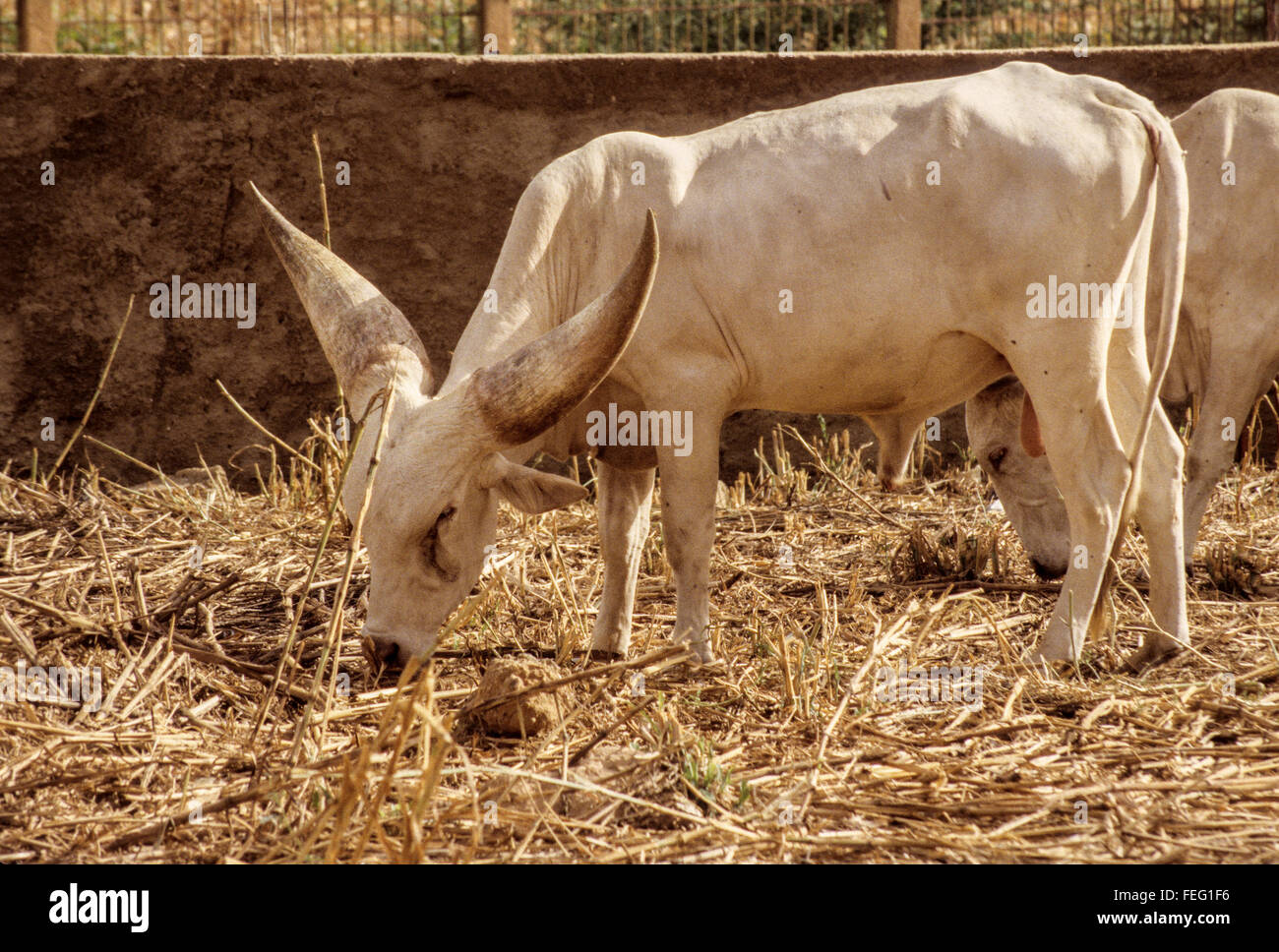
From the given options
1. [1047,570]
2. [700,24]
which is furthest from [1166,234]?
[700,24]

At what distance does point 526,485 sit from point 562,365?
1.30ft

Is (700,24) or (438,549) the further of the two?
(700,24)

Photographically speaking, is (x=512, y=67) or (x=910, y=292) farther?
(x=512, y=67)

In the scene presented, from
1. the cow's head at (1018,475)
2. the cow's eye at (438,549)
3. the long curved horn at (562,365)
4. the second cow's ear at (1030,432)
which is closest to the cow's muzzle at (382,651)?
the cow's eye at (438,549)

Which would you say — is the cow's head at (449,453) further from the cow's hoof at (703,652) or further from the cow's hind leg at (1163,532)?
the cow's hind leg at (1163,532)

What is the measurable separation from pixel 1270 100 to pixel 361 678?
13.2ft

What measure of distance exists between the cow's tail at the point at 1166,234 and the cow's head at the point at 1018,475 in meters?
0.90

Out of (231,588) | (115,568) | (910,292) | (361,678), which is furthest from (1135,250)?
(115,568)

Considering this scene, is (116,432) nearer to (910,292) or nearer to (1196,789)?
(910,292)

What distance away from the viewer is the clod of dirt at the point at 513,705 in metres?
3.28

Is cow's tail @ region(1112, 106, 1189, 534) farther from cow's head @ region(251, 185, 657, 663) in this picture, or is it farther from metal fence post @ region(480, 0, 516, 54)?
metal fence post @ region(480, 0, 516, 54)

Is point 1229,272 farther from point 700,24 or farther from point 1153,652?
point 700,24

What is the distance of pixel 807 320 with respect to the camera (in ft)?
12.7

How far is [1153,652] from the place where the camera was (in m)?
3.86
